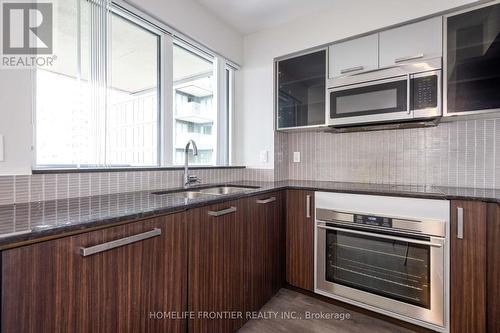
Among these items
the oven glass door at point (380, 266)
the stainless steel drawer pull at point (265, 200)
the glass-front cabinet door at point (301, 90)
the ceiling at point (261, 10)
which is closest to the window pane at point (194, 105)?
the ceiling at point (261, 10)

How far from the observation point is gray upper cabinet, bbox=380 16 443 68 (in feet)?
5.75

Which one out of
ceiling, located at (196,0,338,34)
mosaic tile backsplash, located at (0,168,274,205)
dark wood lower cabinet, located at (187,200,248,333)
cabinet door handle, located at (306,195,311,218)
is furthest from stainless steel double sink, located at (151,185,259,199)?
ceiling, located at (196,0,338,34)

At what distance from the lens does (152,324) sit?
3.51ft

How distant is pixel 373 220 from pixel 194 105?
1897 millimetres

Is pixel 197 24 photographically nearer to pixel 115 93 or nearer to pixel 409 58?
pixel 115 93

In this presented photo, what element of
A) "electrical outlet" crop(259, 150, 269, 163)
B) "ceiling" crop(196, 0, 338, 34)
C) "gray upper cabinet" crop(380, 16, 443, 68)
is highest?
"ceiling" crop(196, 0, 338, 34)

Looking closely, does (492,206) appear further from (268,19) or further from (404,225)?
(268,19)

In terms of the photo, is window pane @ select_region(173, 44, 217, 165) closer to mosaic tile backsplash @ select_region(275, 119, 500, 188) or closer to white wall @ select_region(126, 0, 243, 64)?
white wall @ select_region(126, 0, 243, 64)

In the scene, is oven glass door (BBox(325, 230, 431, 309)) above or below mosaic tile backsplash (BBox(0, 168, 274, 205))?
below

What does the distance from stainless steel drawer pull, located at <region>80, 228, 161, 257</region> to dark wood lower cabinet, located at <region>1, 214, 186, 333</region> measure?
16mm

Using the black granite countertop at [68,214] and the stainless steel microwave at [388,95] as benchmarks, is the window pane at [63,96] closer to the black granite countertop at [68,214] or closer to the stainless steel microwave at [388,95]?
the black granite countertop at [68,214]

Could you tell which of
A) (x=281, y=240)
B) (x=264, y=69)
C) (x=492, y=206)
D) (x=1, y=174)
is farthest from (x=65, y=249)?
(x=264, y=69)

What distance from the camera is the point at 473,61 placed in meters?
1.67

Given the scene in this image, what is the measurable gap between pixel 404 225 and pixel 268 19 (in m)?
2.16
